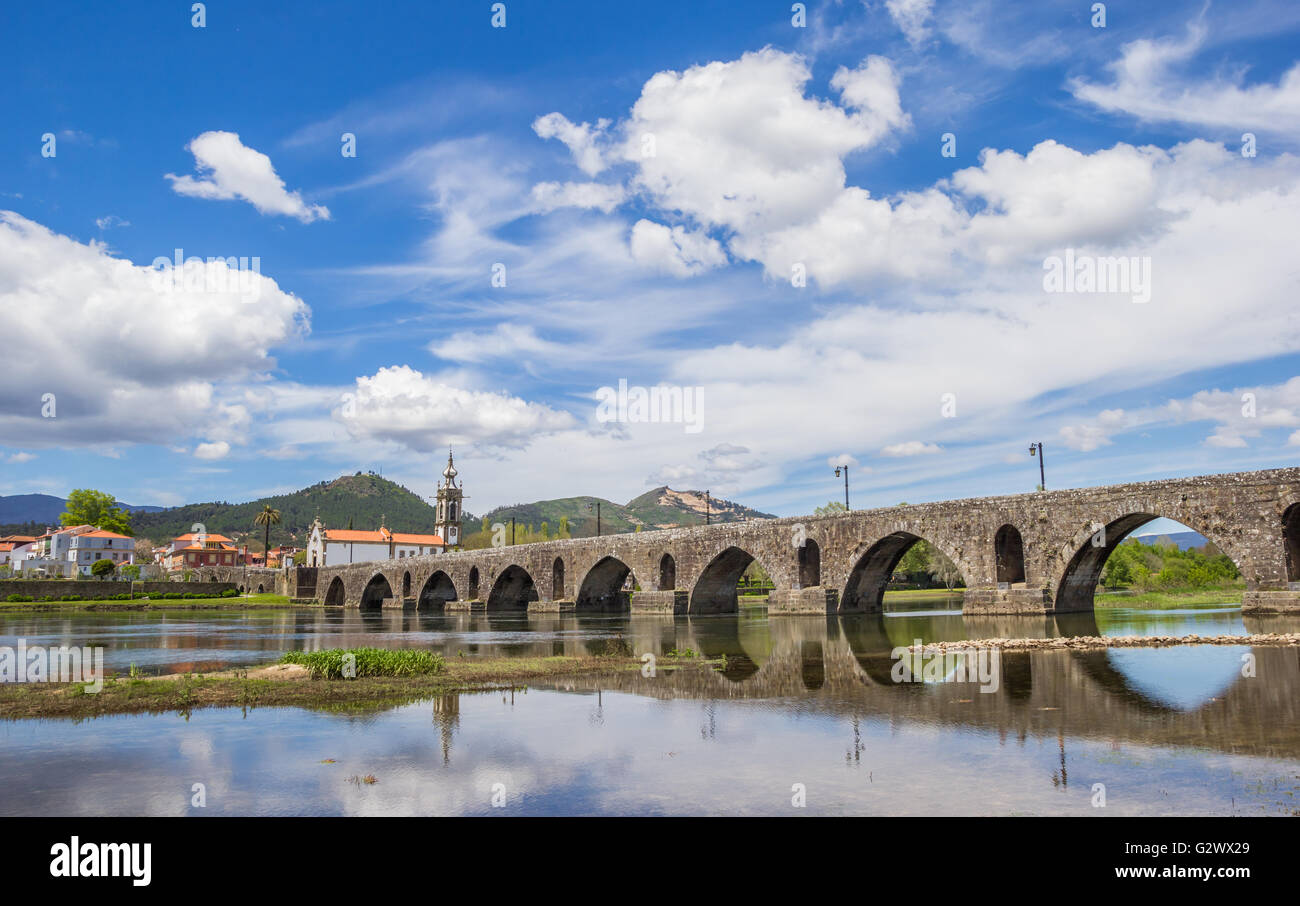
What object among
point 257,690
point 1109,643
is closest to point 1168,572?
point 1109,643

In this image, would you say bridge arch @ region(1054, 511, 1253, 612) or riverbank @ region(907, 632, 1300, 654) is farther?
bridge arch @ region(1054, 511, 1253, 612)

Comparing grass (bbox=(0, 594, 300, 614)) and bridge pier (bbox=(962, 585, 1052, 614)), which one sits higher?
bridge pier (bbox=(962, 585, 1052, 614))

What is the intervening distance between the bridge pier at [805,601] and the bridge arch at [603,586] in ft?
52.7

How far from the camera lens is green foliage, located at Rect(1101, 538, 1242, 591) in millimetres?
63719

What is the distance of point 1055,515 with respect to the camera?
35125 millimetres

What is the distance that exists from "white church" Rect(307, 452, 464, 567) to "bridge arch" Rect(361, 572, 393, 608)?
24.6 m

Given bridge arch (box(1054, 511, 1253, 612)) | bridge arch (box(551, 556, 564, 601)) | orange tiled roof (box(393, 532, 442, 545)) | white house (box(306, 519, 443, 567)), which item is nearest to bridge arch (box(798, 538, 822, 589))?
bridge arch (box(1054, 511, 1253, 612))

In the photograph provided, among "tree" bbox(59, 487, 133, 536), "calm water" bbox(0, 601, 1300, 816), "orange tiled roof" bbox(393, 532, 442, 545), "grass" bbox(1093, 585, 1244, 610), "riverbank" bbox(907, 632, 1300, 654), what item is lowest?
"grass" bbox(1093, 585, 1244, 610)

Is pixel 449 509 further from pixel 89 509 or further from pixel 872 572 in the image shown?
pixel 872 572

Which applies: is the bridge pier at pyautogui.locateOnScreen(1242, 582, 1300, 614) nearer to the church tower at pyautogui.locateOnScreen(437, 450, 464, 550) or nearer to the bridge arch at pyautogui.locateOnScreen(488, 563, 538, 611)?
the bridge arch at pyautogui.locateOnScreen(488, 563, 538, 611)

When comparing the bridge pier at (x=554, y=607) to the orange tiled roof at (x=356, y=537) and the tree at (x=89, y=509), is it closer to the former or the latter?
the orange tiled roof at (x=356, y=537)

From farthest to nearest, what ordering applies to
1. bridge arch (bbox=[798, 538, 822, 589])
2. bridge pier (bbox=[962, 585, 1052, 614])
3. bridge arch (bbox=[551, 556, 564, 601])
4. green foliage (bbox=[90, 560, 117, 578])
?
green foliage (bbox=[90, 560, 117, 578]), bridge arch (bbox=[551, 556, 564, 601]), bridge arch (bbox=[798, 538, 822, 589]), bridge pier (bbox=[962, 585, 1052, 614])
